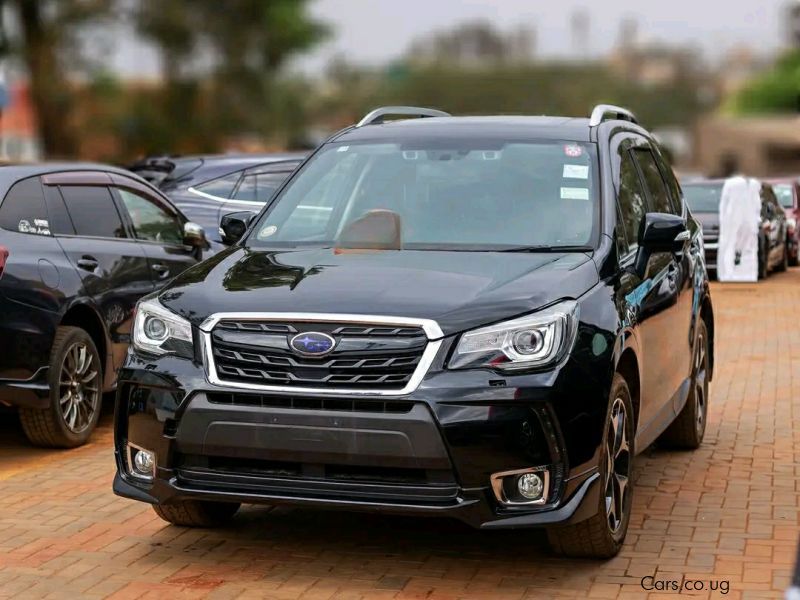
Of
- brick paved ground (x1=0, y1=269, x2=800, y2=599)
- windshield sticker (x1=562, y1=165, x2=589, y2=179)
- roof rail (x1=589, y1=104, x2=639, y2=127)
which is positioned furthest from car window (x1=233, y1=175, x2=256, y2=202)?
windshield sticker (x1=562, y1=165, x2=589, y2=179)

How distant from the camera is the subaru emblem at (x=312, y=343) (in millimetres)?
5586

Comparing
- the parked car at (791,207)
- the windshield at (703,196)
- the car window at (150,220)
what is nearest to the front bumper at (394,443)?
the car window at (150,220)

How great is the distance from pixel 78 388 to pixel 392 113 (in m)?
2.47

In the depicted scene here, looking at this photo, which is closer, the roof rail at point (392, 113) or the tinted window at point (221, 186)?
the roof rail at point (392, 113)

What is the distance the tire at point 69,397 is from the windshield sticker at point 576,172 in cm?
318

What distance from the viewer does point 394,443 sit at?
5.43 metres

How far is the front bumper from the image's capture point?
5.45 metres

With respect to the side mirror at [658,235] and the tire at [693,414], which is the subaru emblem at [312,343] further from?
the tire at [693,414]

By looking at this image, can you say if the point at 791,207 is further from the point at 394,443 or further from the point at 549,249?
the point at 394,443

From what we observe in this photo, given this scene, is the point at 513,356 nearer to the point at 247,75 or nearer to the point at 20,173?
the point at 20,173

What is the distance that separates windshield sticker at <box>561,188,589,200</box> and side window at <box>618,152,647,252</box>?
21 cm

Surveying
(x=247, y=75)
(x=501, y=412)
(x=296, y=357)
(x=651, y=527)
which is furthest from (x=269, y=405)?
(x=247, y=75)

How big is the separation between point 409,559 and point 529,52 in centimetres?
7114

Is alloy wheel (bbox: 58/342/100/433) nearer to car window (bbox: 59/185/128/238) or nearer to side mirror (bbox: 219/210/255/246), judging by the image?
car window (bbox: 59/185/128/238)
